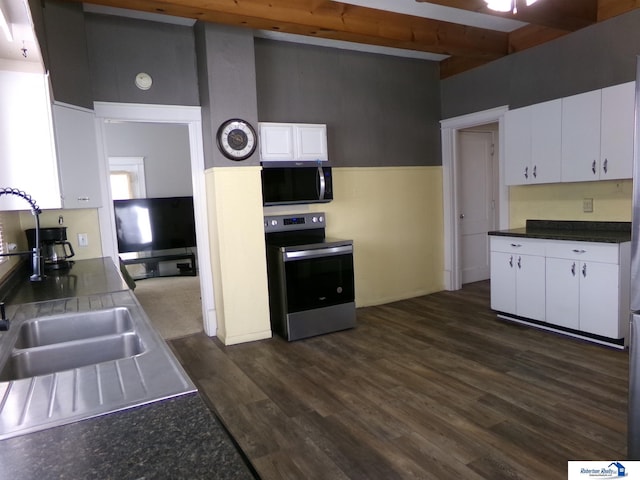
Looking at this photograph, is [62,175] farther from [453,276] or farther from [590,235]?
[453,276]

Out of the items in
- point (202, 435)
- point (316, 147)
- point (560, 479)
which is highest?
point (316, 147)

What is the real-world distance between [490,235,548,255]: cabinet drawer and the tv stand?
204 inches

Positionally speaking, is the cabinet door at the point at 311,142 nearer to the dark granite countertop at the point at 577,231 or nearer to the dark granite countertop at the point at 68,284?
the dark granite countertop at the point at 577,231

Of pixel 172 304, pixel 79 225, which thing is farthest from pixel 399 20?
pixel 172 304

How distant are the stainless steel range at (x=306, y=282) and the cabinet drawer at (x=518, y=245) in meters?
1.43

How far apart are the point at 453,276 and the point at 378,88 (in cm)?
248

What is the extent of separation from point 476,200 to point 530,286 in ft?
7.01

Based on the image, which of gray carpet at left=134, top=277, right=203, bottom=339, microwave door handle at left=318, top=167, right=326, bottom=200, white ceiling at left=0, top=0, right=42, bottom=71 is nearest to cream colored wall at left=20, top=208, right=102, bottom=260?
gray carpet at left=134, top=277, right=203, bottom=339

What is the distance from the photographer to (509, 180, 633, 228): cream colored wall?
3629 millimetres

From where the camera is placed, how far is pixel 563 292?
3.60 metres

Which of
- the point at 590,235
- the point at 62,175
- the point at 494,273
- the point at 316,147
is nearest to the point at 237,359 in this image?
the point at 62,175

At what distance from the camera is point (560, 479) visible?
1.89 m

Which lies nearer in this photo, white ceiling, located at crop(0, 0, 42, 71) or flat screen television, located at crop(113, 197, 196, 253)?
white ceiling, located at crop(0, 0, 42, 71)

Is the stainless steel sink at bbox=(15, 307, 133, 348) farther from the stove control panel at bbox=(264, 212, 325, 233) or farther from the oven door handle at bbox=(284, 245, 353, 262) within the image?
the stove control panel at bbox=(264, 212, 325, 233)
